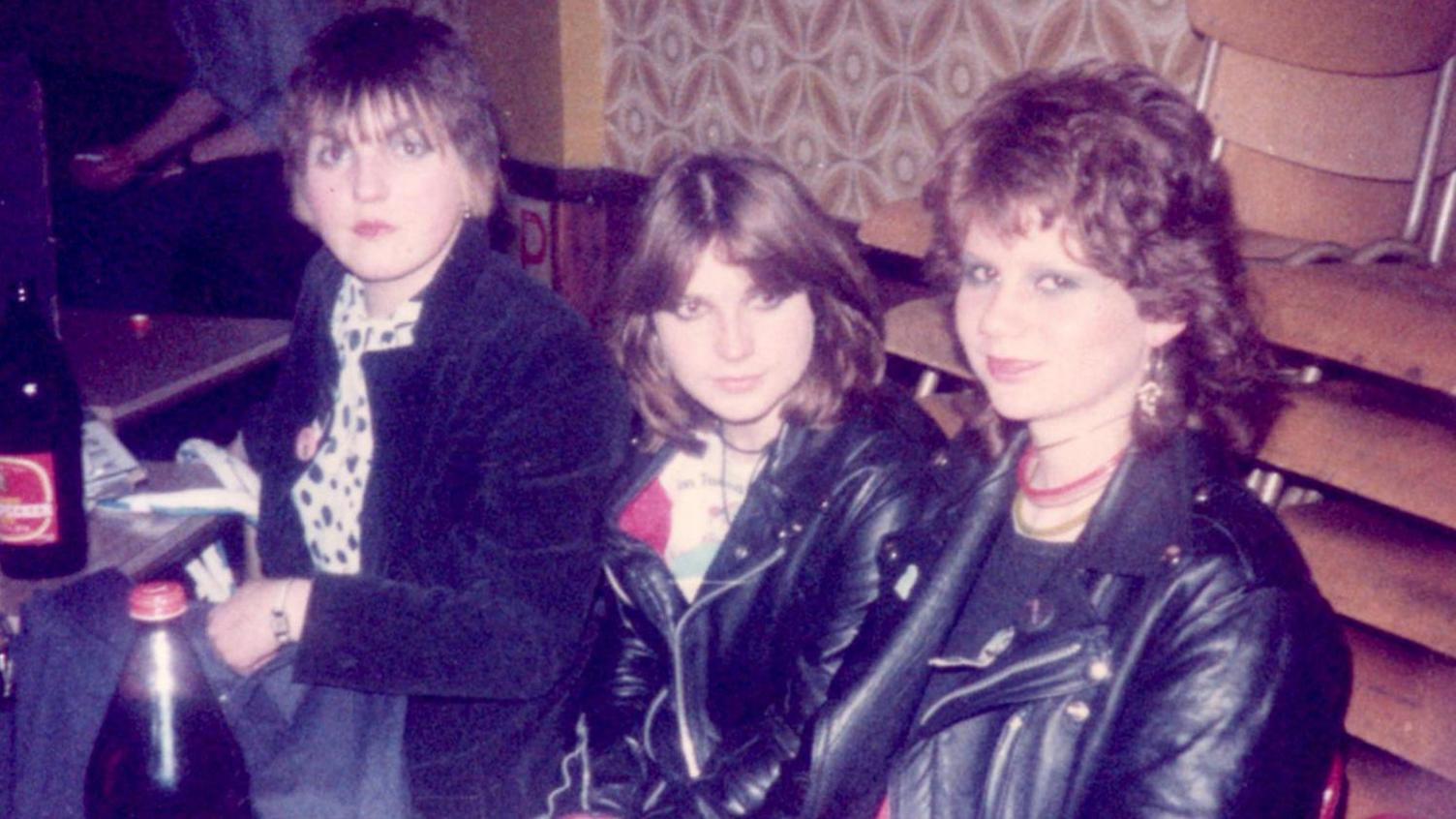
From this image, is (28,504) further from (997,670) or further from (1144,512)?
(1144,512)

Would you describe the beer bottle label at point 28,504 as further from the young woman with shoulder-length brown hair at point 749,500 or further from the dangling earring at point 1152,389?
the dangling earring at point 1152,389

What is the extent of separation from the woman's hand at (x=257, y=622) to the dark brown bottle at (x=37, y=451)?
238mm

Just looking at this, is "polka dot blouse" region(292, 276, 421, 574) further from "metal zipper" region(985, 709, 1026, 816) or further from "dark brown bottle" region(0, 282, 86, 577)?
"metal zipper" region(985, 709, 1026, 816)

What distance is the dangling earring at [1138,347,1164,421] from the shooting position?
3.99ft

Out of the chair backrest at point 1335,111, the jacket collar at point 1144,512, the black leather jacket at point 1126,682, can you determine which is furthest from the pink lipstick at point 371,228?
the chair backrest at point 1335,111

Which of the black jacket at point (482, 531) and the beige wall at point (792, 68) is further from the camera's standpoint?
the beige wall at point (792, 68)

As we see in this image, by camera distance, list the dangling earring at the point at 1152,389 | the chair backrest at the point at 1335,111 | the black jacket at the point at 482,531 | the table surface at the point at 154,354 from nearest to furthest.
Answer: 1. the dangling earring at the point at 1152,389
2. the black jacket at the point at 482,531
3. the table surface at the point at 154,354
4. the chair backrest at the point at 1335,111

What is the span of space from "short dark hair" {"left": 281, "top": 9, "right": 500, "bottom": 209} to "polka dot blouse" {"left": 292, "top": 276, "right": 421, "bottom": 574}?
229 mm

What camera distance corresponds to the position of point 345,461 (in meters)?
1.61

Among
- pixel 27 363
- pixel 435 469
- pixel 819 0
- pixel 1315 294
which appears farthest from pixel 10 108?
pixel 819 0

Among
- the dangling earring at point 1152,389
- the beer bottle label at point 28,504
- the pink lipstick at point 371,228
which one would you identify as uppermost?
the pink lipstick at point 371,228

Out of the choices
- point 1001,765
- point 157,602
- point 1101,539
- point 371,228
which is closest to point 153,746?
point 157,602

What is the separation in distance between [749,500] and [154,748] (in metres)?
0.70

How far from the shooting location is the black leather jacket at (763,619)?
143 centimetres
